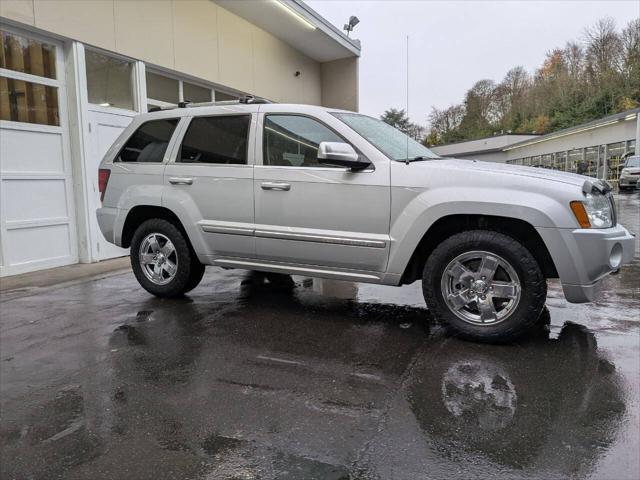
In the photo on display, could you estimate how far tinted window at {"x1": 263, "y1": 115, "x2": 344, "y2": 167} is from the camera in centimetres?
450

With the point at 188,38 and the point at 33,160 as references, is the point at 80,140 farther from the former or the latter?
the point at 188,38

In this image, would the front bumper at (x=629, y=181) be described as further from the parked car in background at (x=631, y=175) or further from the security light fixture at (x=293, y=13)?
the security light fixture at (x=293, y=13)

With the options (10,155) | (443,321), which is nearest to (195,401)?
(443,321)

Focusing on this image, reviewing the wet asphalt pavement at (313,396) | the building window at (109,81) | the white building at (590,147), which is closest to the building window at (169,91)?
the building window at (109,81)

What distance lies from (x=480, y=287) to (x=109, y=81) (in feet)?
25.5

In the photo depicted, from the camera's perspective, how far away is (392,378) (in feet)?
10.8

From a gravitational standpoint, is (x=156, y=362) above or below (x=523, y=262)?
below

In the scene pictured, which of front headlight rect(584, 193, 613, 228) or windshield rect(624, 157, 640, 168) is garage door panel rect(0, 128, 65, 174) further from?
windshield rect(624, 157, 640, 168)

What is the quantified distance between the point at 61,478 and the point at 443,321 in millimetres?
2798

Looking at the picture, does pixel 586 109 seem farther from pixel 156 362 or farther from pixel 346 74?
pixel 156 362

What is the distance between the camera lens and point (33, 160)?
7.65 m

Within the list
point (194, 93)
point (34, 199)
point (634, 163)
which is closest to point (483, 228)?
point (34, 199)

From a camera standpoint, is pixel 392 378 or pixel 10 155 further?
pixel 10 155

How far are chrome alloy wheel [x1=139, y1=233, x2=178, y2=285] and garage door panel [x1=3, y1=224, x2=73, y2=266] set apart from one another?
10.4 ft
